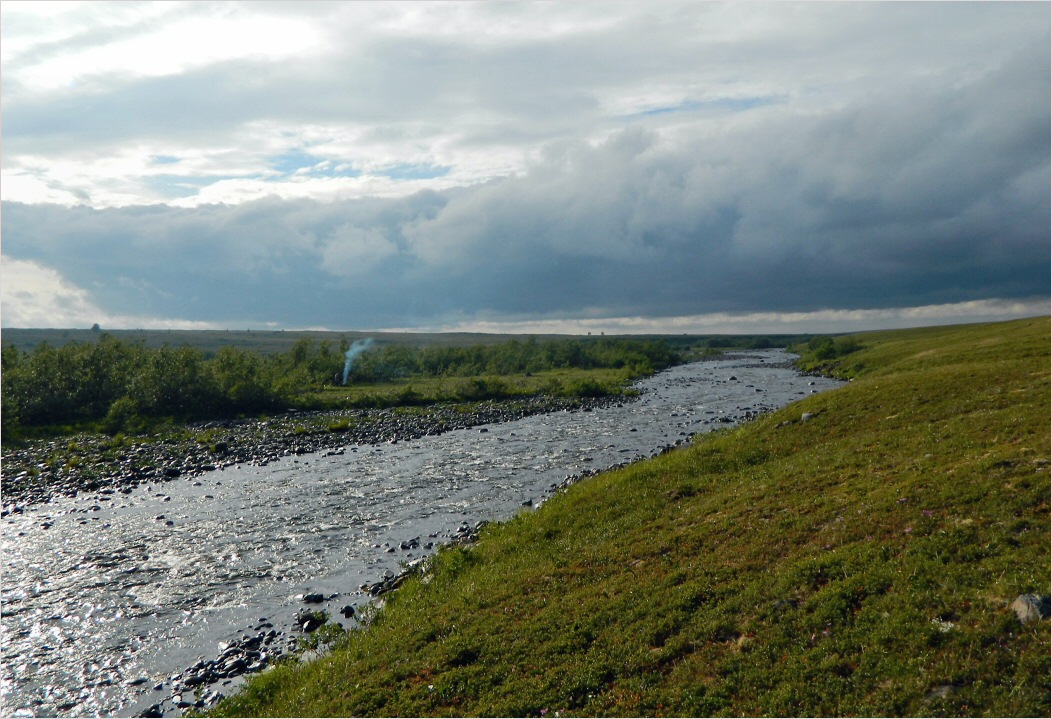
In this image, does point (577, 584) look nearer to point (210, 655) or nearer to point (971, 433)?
point (210, 655)

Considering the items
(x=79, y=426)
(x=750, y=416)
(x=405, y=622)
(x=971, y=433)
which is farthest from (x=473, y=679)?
(x=79, y=426)

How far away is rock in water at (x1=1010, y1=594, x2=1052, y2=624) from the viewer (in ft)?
32.8

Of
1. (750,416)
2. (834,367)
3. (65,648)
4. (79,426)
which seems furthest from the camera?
(834,367)

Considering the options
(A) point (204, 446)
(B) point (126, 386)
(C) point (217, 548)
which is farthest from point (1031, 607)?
(B) point (126, 386)

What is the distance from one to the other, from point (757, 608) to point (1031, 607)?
4167 mm

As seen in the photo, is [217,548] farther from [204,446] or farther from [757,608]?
[204,446]

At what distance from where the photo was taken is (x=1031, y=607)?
10.1 m

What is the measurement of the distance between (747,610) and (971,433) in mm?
12738

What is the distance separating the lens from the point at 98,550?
80.6 ft

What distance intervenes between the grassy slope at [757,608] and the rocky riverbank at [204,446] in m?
26.1

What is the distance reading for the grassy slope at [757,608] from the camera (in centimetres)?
998

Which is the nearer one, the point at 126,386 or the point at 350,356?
the point at 126,386

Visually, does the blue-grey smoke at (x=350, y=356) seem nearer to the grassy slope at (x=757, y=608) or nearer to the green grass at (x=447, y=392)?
the green grass at (x=447, y=392)

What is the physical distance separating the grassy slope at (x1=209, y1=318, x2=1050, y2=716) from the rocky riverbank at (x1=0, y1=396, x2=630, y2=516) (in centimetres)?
2614
